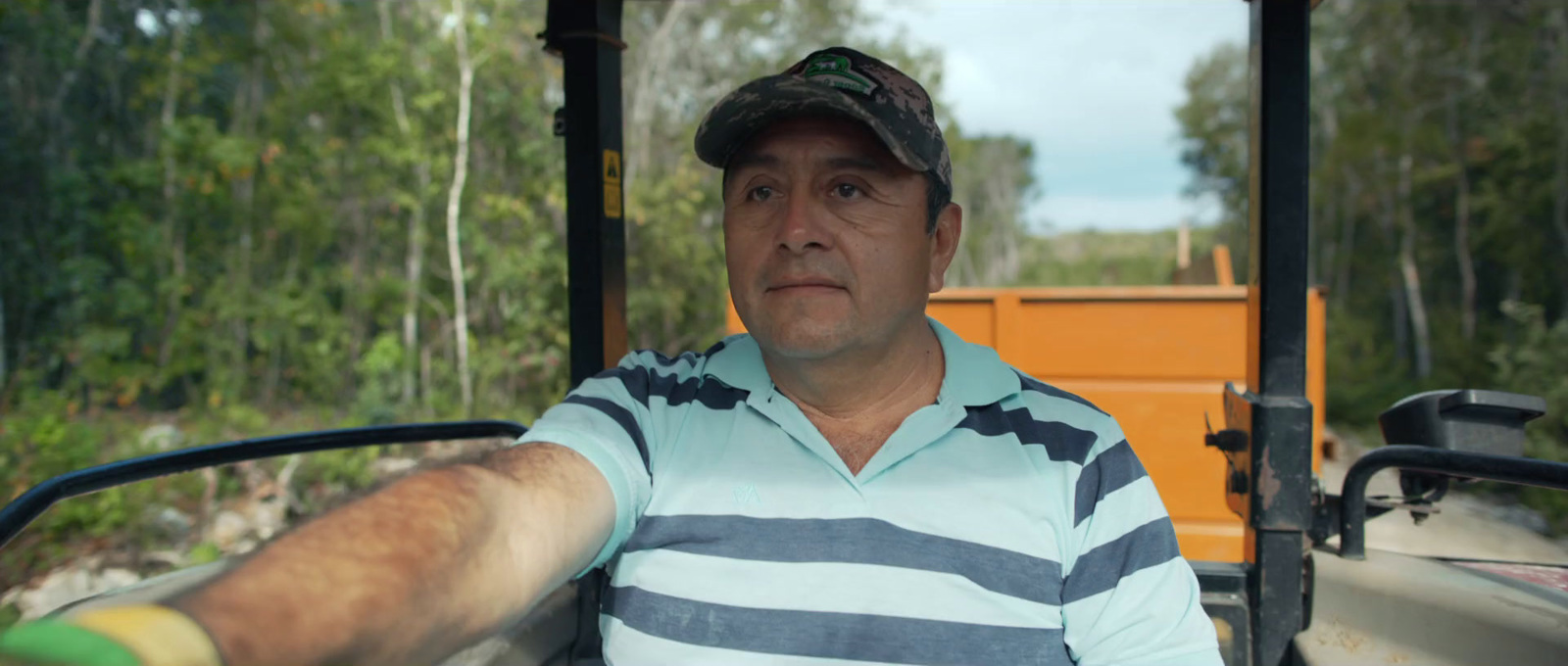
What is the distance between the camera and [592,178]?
7.48 feet

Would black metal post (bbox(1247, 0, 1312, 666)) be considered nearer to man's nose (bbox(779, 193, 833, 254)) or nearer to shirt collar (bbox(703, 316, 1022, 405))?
shirt collar (bbox(703, 316, 1022, 405))

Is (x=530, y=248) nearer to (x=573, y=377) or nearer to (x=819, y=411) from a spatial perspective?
(x=573, y=377)

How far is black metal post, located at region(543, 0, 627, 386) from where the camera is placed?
225 centimetres

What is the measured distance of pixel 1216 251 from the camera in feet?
23.0

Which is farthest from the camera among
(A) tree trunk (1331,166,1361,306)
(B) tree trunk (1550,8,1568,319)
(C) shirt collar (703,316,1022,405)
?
(A) tree trunk (1331,166,1361,306)

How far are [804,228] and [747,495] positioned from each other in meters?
0.44

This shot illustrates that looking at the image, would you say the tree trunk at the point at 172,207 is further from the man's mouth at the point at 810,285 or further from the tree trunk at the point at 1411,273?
the tree trunk at the point at 1411,273

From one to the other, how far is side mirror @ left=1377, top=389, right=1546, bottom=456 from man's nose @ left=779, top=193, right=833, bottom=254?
112 cm

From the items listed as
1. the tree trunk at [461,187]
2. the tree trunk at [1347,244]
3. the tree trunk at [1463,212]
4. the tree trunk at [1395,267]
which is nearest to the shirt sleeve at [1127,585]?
the tree trunk at [461,187]

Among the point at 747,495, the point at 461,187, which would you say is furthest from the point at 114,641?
the point at 461,187

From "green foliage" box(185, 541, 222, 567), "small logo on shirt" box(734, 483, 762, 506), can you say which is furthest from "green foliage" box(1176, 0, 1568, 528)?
"green foliage" box(185, 541, 222, 567)

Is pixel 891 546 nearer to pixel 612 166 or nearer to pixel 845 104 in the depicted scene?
pixel 845 104

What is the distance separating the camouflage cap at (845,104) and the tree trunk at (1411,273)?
61.4 feet

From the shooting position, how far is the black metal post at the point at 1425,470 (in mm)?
1547
